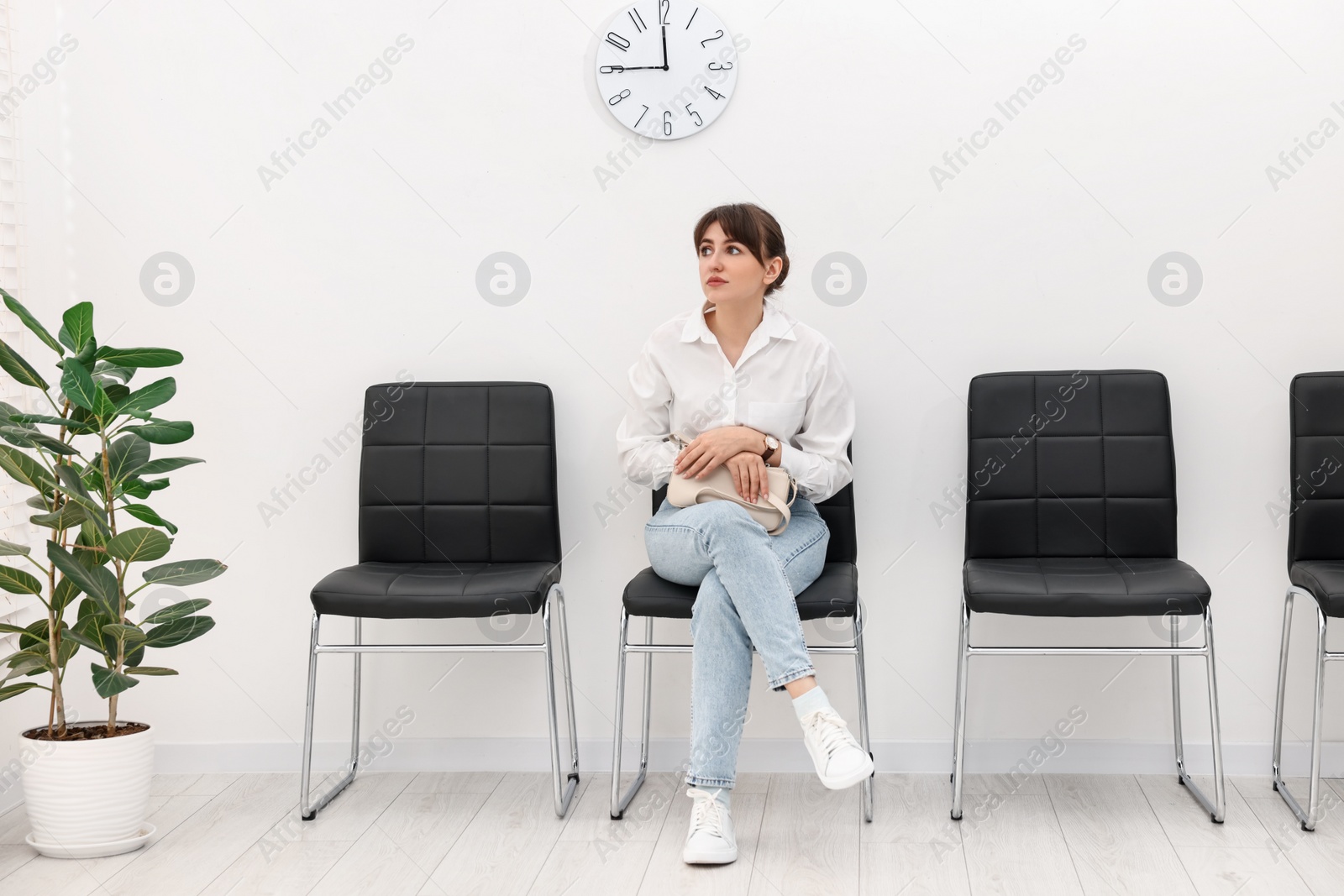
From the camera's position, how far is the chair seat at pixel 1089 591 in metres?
2.15

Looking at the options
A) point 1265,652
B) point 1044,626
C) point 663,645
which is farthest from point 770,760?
point 1265,652

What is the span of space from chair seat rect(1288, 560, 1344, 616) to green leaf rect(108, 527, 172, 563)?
7.45 ft

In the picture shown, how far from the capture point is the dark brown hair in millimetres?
2346

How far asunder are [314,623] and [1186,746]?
78.2 inches

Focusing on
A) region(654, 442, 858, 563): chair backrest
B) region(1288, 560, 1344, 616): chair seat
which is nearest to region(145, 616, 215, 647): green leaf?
region(654, 442, 858, 563): chair backrest

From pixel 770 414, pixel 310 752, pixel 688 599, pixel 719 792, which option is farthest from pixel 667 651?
pixel 310 752

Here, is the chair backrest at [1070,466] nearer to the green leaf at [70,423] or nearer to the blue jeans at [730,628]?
the blue jeans at [730,628]

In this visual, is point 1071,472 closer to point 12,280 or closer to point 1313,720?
point 1313,720

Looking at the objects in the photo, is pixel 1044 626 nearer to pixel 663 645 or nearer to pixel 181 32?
pixel 663 645

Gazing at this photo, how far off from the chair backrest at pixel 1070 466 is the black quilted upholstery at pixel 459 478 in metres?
0.98

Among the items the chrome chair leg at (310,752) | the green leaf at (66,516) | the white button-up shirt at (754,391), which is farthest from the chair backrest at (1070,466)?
the green leaf at (66,516)

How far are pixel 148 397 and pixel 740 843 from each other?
1.47 meters

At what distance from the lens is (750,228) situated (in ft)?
7.70

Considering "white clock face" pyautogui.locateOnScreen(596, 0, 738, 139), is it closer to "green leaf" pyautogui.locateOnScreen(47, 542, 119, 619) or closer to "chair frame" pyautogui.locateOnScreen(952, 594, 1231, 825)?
"chair frame" pyautogui.locateOnScreen(952, 594, 1231, 825)
